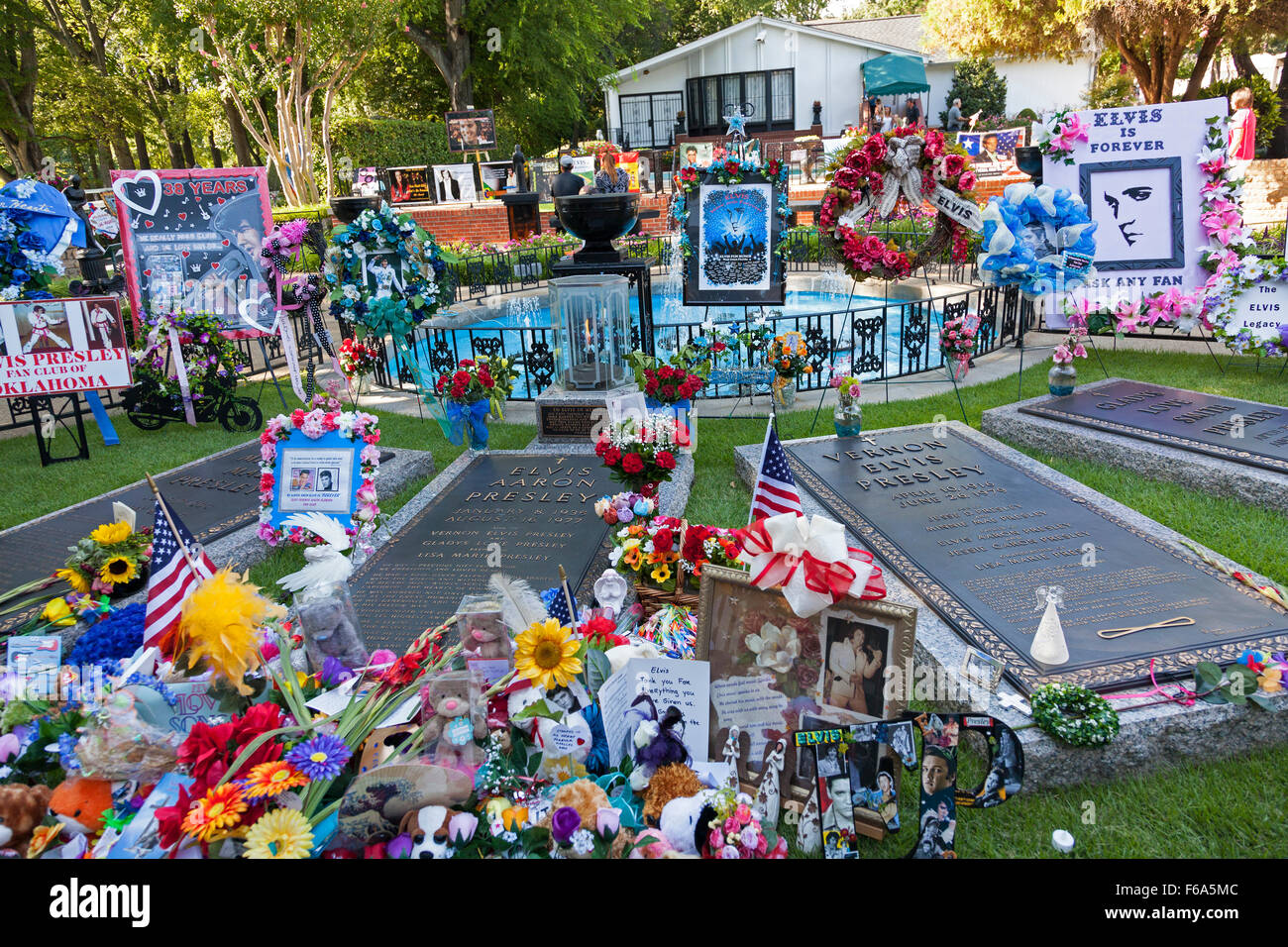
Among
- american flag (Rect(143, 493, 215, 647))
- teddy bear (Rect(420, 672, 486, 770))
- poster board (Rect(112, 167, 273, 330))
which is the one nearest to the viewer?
teddy bear (Rect(420, 672, 486, 770))

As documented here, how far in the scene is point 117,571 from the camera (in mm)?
4562

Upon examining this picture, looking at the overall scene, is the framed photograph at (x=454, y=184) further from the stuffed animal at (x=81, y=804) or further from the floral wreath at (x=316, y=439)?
the stuffed animal at (x=81, y=804)

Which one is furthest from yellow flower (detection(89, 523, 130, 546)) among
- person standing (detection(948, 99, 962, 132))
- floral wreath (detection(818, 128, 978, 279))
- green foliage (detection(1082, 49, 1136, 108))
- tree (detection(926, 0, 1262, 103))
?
green foliage (detection(1082, 49, 1136, 108))

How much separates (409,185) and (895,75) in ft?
60.7

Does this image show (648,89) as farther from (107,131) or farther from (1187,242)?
(1187,242)

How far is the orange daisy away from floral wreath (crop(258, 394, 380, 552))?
3132 mm

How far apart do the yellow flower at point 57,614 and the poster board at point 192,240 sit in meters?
5.22

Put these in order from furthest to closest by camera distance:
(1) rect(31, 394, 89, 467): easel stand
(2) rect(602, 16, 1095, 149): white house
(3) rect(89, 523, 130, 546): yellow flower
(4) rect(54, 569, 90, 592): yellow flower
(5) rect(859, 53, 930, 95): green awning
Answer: (2) rect(602, 16, 1095, 149): white house, (5) rect(859, 53, 930, 95): green awning, (1) rect(31, 394, 89, 467): easel stand, (3) rect(89, 523, 130, 546): yellow flower, (4) rect(54, 569, 90, 592): yellow flower

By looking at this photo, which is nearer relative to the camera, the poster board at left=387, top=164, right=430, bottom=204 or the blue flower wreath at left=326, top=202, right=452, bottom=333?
the blue flower wreath at left=326, top=202, right=452, bottom=333

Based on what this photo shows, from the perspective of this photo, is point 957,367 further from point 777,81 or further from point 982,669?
point 777,81

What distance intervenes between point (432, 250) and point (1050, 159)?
5.90 m

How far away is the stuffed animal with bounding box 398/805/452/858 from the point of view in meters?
2.44

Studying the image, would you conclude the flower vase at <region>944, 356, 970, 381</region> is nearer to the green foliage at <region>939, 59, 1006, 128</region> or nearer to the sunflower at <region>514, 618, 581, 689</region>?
the sunflower at <region>514, 618, 581, 689</region>

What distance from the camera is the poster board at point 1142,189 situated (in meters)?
7.39
